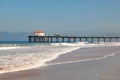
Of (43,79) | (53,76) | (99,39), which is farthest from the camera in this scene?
(99,39)

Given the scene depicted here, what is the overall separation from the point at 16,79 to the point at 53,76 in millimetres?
1550

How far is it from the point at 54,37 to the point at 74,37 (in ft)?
24.0

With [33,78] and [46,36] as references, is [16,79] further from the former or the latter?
[46,36]

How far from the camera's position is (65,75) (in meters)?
12.0

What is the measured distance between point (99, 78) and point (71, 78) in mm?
1044

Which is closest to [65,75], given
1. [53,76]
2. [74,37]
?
[53,76]

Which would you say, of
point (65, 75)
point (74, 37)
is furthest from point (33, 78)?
point (74, 37)

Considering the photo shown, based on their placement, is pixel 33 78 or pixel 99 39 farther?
pixel 99 39

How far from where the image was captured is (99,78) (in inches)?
440

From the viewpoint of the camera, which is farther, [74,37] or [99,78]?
[74,37]

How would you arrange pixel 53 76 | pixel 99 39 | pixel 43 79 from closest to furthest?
1. pixel 43 79
2. pixel 53 76
3. pixel 99 39

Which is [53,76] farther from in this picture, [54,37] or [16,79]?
[54,37]

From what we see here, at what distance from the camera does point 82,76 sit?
11805mm

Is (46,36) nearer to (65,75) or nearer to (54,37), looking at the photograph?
(54,37)
